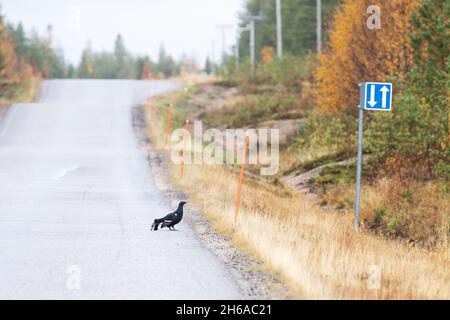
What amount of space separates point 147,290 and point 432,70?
15.3 m

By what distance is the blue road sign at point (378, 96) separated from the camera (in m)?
15.4

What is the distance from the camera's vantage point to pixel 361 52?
96.4 feet

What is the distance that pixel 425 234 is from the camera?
1725cm

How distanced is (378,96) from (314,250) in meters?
5.44

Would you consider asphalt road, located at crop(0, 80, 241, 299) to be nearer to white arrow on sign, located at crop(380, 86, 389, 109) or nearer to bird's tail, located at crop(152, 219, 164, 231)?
bird's tail, located at crop(152, 219, 164, 231)

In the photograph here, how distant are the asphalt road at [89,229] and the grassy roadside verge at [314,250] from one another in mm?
766

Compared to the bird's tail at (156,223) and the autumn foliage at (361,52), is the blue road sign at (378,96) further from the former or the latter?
the autumn foliage at (361,52)

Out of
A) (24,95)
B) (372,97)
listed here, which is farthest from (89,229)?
(24,95)

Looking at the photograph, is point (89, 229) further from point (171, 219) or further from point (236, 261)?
point (236, 261)

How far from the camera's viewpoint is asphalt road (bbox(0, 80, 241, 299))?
8.81 m

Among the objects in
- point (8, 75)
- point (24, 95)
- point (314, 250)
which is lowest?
point (314, 250)

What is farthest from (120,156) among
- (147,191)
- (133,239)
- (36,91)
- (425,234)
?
(36,91)

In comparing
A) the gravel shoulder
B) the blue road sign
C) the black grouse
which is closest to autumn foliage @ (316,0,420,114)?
the blue road sign
